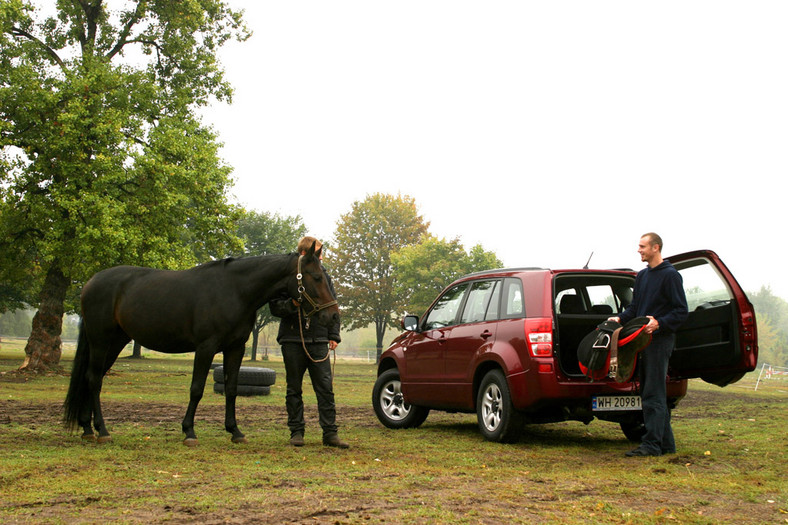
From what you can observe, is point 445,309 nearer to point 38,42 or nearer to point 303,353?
point 303,353

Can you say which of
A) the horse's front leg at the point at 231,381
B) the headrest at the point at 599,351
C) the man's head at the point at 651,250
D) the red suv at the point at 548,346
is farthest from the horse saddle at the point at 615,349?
the horse's front leg at the point at 231,381

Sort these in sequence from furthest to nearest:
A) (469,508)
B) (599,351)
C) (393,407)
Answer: (393,407) → (599,351) → (469,508)

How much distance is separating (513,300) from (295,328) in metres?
2.57

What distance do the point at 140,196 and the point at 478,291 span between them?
55.7ft

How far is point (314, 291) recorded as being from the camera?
25.5ft

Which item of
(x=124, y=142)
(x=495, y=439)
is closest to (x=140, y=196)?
(x=124, y=142)

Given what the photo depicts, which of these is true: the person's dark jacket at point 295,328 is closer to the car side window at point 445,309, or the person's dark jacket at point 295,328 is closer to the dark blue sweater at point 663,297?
the car side window at point 445,309

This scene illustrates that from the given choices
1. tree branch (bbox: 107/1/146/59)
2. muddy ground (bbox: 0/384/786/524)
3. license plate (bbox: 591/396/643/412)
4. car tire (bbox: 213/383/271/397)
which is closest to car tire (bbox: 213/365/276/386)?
car tire (bbox: 213/383/271/397)

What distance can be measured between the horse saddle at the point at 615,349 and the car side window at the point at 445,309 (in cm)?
252

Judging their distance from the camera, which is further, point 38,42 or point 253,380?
point 38,42

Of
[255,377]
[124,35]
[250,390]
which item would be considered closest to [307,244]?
[255,377]

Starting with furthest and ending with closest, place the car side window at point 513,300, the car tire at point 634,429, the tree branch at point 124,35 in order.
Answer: the tree branch at point 124,35 < the car tire at point 634,429 < the car side window at point 513,300

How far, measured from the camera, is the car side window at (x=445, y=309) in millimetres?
9664

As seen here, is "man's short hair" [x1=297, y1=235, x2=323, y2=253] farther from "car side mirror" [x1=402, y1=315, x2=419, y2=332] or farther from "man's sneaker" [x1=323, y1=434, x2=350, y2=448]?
"car side mirror" [x1=402, y1=315, x2=419, y2=332]
